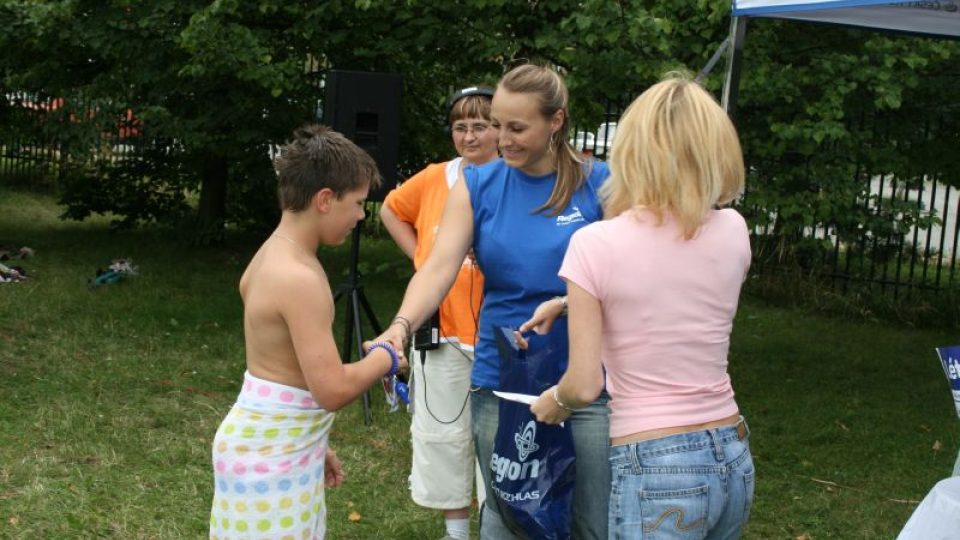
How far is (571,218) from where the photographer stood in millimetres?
3164

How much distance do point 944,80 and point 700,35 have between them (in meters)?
1.55

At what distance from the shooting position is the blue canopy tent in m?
5.10

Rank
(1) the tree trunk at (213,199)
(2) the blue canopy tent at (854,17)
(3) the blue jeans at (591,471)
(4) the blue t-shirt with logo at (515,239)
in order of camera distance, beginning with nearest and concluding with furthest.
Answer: (3) the blue jeans at (591,471)
(4) the blue t-shirt with logo at (515,239)
(2) the blue canopy tent at (854,17)
(1) the tree trunk at (213,199)

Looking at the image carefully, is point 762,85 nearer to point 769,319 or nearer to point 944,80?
point 944,80

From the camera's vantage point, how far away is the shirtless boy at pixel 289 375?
112 inches

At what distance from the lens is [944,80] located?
732cm

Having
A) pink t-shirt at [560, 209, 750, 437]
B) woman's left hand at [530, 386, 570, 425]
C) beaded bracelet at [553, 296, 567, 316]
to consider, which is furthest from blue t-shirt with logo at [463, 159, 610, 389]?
pink t-shirt at [560, 209, 750, 437]

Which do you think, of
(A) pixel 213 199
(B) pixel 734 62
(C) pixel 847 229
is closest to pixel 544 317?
(B) pixel 734 62

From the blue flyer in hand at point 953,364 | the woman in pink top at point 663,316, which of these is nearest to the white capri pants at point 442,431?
the blue flyer in hand at point 953,364

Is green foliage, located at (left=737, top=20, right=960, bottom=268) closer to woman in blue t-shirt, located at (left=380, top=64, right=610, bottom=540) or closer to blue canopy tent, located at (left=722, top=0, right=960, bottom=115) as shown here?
blue canopy tent, located at (left=722, top=0, right=960, bottom=115)

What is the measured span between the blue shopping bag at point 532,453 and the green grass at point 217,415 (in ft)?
7.78

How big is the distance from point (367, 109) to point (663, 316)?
449 centimetres

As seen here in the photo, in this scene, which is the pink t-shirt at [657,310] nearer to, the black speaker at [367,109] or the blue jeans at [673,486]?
the blue jeans at [673,486]

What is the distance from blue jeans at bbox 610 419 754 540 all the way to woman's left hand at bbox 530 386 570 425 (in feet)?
0.49
